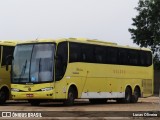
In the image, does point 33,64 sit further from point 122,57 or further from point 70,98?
point 122,57

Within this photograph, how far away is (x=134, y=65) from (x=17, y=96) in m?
9.11

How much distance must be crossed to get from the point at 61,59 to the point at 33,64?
4.26ft

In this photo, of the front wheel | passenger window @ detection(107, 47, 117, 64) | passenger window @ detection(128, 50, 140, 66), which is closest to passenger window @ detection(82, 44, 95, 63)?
passenger window @ detection(107, 47, 117, 64)

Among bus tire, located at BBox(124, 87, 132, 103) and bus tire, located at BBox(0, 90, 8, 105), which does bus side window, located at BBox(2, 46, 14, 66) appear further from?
bus tire, located at BBox(124, 87, 132, 103)

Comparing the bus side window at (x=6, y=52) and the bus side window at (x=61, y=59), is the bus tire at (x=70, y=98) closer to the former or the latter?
the bus side window at (x=61, y=59)

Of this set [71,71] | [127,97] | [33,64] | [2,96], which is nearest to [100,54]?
[71,71]

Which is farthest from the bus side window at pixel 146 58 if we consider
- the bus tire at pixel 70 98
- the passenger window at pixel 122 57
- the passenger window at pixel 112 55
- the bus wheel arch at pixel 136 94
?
the bus tire at pixel 70 98

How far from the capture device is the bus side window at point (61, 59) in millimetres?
24234

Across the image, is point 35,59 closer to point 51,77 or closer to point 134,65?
point 51,77

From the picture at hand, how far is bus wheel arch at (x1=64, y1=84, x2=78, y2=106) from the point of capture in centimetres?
2495

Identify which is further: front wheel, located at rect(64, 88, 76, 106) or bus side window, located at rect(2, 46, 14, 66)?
bus side window, located at rect(2, 46, 14, 66)

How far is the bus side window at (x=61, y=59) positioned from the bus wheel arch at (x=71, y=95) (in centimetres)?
111

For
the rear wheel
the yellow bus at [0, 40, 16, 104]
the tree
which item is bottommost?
the rear wheel

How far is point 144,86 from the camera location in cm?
3238
